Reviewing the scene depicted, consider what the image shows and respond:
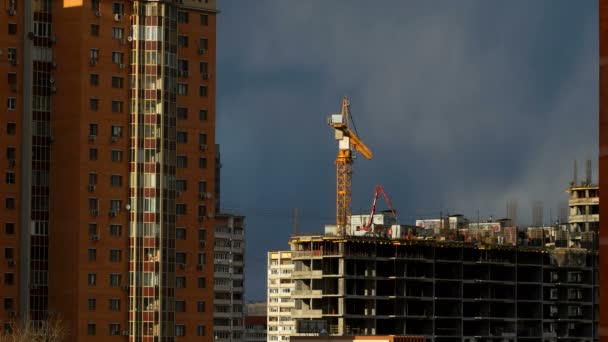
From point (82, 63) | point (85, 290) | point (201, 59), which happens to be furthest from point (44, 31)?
point (85, 290)

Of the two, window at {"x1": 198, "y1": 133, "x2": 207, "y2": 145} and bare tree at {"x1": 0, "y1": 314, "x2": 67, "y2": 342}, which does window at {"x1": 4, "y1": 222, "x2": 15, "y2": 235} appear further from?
window at {"x1": 198, "y1": 133, "x2": 207, "y2": 145}

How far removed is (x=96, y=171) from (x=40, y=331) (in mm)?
16869

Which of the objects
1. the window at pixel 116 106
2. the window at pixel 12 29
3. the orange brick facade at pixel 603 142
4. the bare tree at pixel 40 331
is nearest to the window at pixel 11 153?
the window at pixel 116 106

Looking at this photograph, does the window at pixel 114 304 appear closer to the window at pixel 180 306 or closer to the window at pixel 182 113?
the window at pixel 180 306

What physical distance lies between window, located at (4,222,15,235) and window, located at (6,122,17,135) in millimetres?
8906

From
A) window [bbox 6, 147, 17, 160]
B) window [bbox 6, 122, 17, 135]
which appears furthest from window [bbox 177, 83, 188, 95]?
window [bbox 6, 147, 17, 160]

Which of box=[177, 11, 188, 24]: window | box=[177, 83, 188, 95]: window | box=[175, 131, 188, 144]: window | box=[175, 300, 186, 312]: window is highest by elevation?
box=[177, 11, 188, 24]: window

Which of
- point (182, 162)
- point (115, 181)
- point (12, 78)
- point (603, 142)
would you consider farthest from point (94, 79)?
point (603, 142)

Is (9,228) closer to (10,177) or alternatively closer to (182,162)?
(10,177)

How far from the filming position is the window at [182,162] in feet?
547

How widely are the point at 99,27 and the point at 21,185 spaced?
17.3m

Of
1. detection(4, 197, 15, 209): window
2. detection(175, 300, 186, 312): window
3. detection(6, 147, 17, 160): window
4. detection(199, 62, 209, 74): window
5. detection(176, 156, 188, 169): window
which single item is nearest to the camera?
detection(4, 197, 15, 209): window

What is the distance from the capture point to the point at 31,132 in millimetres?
163875

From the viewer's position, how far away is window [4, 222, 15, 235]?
161m
